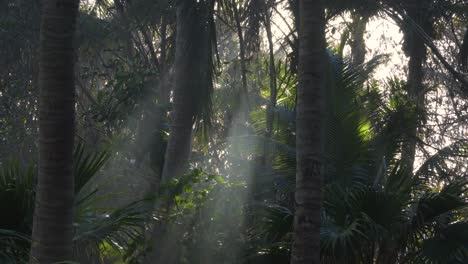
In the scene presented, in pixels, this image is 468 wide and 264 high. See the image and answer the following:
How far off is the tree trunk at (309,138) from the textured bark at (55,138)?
7.14 feet

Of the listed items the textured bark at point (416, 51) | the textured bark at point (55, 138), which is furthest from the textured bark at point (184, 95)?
the textured bark at point (55, 138)

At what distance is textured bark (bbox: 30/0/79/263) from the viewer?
5.31m

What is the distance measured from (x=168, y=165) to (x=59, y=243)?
4827mm

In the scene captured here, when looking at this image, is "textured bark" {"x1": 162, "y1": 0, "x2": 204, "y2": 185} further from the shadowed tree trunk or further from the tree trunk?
the tree trunk

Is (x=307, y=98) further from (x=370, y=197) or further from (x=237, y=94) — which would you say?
(x=237, y=94)

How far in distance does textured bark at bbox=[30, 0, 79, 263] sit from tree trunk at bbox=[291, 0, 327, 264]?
2177 mm

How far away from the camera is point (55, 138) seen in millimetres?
5363

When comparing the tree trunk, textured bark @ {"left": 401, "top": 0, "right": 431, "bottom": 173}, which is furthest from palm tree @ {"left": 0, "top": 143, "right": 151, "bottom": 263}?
textured bark @ {"left": 401, "top": 0, "right": 431, "bottom": 173}

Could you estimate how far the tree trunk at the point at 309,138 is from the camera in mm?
A: 6566

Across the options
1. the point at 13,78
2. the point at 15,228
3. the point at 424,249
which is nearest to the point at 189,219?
the point at 424,249

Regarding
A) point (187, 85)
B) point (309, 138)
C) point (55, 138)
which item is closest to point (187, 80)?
point (187, 85)

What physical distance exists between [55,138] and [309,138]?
243cm

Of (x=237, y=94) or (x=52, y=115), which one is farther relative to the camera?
(x=237, y=94)

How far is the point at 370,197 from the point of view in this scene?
7766 mm
